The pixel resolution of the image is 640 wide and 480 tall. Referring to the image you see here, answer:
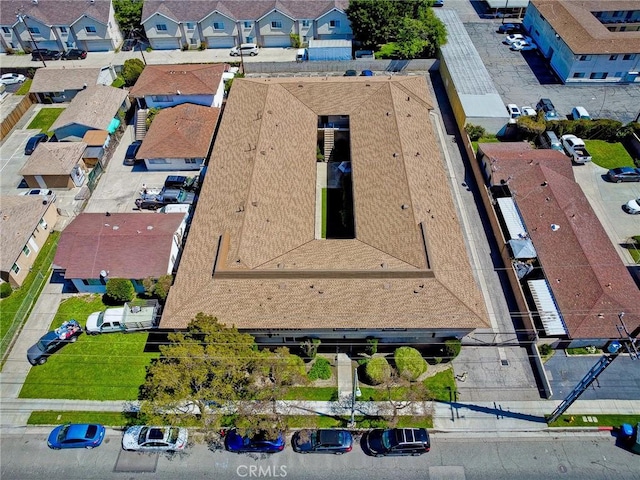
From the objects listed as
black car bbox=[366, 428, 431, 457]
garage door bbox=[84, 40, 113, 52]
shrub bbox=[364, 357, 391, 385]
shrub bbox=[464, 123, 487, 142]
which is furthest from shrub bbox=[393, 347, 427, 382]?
garage door bbox=[84, 40, 113, 52]

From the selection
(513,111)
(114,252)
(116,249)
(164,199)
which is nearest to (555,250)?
(513,111)

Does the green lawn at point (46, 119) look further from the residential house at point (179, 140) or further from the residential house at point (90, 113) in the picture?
the residential house at point (179, 140)

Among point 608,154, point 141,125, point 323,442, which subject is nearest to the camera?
point 323,442

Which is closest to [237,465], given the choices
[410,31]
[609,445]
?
[609,445]

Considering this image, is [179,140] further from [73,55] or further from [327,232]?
[73,55]

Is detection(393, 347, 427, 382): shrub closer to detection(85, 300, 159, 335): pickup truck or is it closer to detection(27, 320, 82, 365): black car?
detection(85, 300, 159, 335): pickup truck

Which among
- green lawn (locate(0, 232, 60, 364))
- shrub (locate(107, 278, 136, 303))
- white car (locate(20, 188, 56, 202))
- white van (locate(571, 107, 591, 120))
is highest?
white van (locate(571, 107, 591, 120))

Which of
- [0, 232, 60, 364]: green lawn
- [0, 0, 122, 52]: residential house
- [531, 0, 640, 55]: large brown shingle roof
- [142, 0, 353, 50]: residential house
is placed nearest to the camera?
[0, 232, 60, 364]: green lawn

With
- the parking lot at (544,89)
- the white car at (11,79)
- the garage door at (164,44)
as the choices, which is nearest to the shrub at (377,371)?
the parking lot at (544,89)

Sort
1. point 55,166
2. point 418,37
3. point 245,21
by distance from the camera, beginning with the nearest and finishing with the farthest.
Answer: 1. point 55,166
2. point 418,37
3. point 245,21
